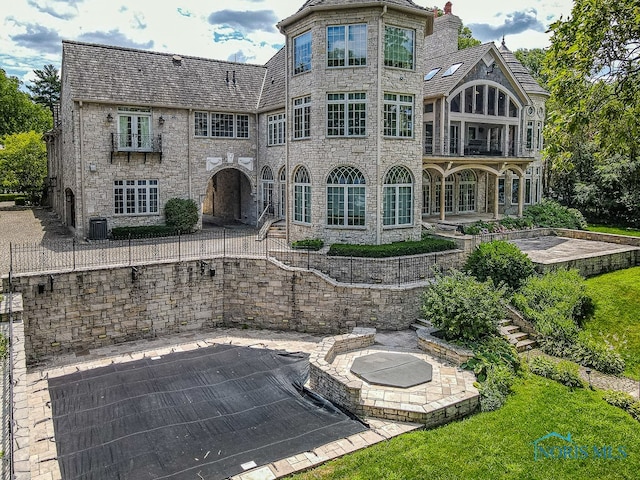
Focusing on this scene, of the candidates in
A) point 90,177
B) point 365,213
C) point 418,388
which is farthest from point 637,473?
point 90,177

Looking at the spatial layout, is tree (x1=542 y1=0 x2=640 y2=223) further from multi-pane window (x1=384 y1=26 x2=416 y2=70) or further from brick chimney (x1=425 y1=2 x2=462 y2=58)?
brick chimney (x1=425 y1=2 x2=462 y2=58)

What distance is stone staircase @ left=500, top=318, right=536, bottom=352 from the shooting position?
53.1ft

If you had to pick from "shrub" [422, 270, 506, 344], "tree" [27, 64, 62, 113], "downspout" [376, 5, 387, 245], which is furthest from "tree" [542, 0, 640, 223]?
"tree" [27, 64, 62, 113]

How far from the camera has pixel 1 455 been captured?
338 inches

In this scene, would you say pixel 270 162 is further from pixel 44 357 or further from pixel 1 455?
pixel 1 455

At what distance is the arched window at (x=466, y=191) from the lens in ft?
98.9

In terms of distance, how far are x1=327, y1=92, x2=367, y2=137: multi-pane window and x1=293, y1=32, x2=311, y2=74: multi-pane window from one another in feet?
6.36

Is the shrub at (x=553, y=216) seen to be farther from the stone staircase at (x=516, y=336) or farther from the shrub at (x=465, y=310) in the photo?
the shrub at (x=465, y=310)

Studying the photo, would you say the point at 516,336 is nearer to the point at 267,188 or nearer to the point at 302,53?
the point at 302,53

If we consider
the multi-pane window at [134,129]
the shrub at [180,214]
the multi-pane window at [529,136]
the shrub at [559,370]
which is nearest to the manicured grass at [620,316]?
the shrub at [559,370]

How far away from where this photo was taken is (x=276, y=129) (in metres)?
26.8

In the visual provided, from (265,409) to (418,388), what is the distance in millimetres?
3766

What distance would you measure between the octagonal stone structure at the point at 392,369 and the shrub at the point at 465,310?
141 centimetres

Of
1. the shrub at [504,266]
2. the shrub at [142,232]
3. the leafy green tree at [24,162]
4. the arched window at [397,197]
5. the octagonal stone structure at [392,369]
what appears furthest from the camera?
the leafy green tree at [24,162]
